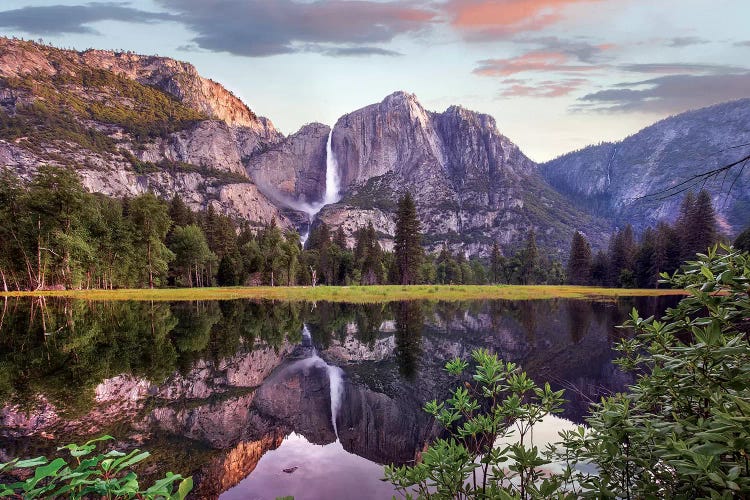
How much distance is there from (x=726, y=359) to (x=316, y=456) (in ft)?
23.2

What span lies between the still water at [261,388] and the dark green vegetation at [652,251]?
204ft

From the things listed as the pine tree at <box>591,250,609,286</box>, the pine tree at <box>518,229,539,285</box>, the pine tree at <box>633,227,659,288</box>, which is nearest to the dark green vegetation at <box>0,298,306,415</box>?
the pine tree at <box>633,227,659,288</box>

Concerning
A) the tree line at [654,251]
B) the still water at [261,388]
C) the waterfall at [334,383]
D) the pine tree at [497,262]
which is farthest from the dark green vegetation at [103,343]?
the pine tree at [497,262]

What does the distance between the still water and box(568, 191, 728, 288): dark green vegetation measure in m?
62.0

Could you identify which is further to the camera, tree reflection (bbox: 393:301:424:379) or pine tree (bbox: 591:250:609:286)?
pine tree (bbox: 591:250:609:286)

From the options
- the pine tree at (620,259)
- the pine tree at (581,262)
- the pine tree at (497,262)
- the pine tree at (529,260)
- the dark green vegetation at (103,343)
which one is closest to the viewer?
the dark green vegetation at (103,343)

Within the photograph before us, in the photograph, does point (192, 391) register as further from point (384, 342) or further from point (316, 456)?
point (384, 342)

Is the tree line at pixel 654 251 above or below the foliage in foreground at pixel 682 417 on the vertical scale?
below

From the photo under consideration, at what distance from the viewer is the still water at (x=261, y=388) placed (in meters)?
7.39

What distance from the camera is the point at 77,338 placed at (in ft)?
60.6

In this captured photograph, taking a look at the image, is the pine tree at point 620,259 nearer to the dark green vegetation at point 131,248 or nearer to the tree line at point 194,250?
the tree line at point 194,250

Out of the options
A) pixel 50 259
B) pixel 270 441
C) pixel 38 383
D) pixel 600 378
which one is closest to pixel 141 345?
pixel 38 383

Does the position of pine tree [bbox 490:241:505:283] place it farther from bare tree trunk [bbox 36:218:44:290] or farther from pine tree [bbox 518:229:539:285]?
bare tree trunk [bbox 36:218:44:290]

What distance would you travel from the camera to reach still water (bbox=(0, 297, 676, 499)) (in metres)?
7.39
